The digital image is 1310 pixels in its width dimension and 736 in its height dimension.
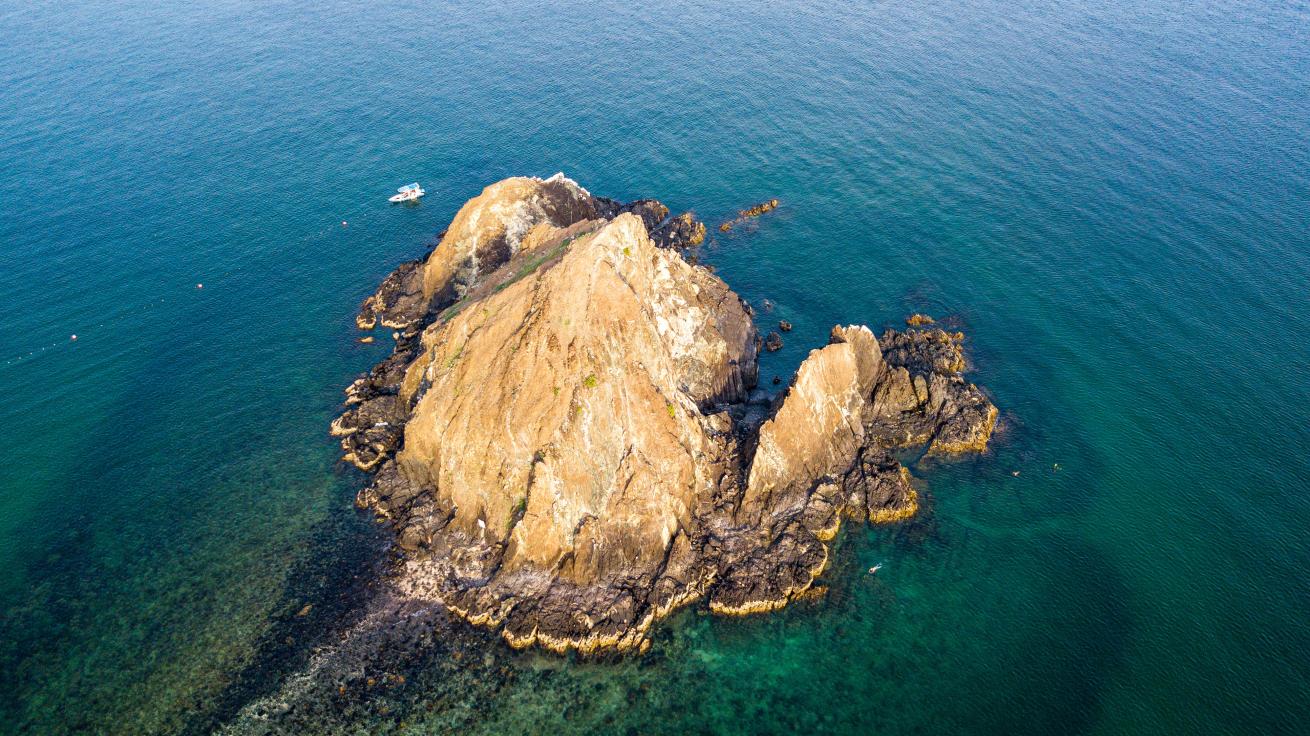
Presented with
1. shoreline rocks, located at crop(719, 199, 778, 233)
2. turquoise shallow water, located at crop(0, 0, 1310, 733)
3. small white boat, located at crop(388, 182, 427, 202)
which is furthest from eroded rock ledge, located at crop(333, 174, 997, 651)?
small white boat, located at crop(388, 182, 427, 202)

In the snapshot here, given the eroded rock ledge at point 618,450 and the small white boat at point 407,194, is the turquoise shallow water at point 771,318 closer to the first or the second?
the eroded rock ledge at point 618,450

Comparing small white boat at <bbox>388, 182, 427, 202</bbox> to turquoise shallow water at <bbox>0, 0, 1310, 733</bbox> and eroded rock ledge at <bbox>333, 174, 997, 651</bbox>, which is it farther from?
eroded rock ledge at <bbox>333, 174, 997, 651</bbox>

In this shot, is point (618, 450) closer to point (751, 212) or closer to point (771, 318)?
point (771, 318)

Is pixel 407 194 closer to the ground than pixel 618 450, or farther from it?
closer to the ground

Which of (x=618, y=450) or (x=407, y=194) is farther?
(x=407, y=194)

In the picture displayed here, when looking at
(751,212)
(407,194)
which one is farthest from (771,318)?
(407,194)

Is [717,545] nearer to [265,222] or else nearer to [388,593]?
[388,593]

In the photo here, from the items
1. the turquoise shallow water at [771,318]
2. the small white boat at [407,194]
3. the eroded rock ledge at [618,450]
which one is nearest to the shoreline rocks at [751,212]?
the turquoise shallow water at [771,318]
